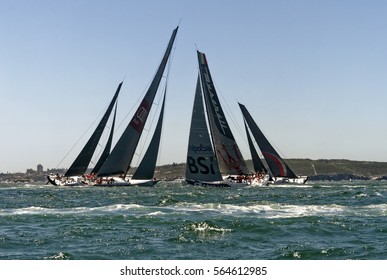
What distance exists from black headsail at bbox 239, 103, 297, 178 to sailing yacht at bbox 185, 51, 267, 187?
39.6ft

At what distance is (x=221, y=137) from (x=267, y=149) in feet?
68.0

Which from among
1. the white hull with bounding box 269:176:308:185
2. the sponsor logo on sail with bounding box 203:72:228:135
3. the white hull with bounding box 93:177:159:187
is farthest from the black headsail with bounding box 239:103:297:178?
the white hull with bounding box 93:177:159:187

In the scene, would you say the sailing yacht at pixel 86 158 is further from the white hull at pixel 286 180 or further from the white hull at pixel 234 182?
the white hull at pixel 286 180

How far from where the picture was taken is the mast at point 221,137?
85.9m

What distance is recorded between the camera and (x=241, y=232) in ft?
79.0

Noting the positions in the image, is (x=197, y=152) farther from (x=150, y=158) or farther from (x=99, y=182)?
(x=99, y=182)

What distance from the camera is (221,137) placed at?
86000mm

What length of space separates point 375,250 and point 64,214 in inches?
749

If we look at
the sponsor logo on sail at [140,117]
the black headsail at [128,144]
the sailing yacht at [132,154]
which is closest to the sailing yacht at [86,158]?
the sailing yacht at [132,154]

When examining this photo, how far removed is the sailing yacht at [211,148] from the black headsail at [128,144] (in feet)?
29.5

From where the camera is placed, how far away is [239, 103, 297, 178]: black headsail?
340 feet

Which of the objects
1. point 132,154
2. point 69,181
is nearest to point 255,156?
point 132,154

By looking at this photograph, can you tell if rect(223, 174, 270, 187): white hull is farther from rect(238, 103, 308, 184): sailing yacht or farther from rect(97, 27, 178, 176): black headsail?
rect(97, 27, 178, 176): black headsail
